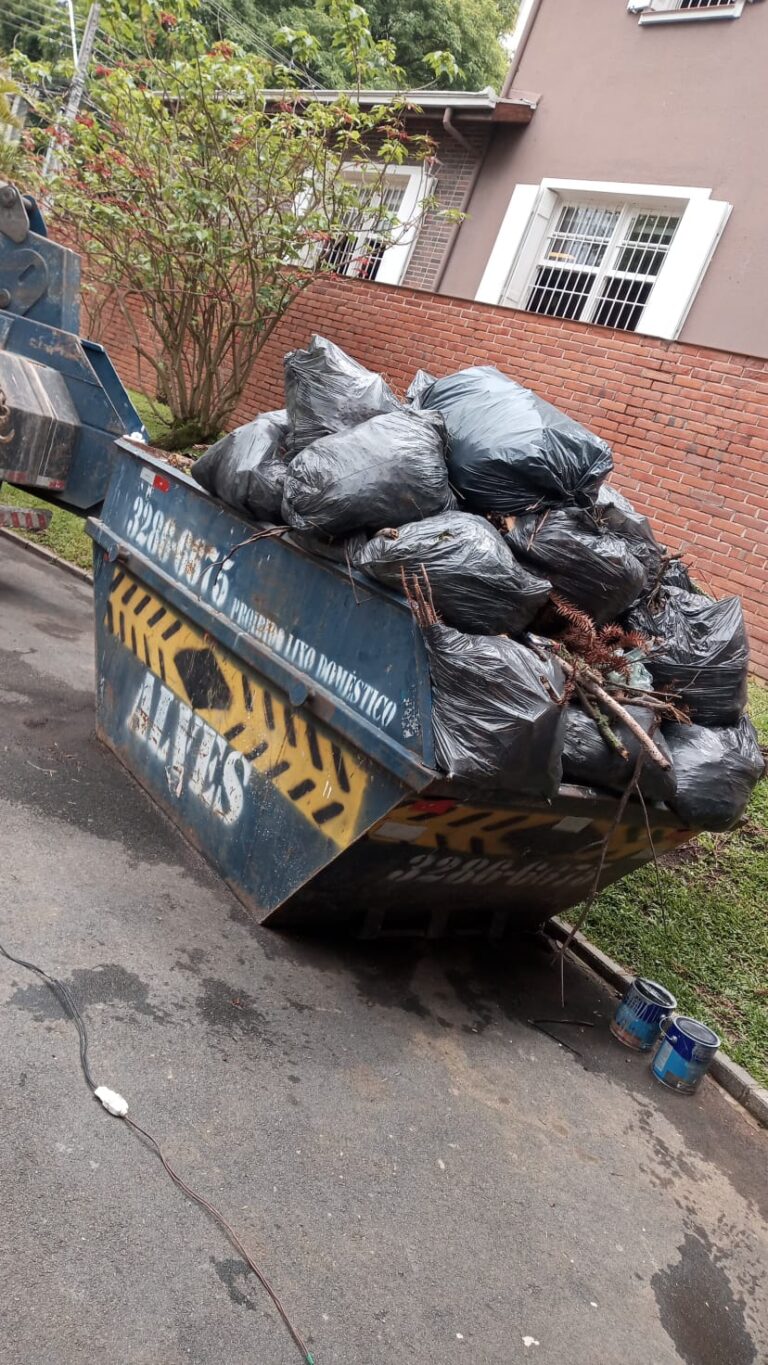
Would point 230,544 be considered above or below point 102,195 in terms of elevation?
below

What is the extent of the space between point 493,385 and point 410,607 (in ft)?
4.14

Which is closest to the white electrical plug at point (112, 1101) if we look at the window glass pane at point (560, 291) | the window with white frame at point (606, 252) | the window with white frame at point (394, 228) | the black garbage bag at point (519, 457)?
the black garbage bag at point (519, 457)

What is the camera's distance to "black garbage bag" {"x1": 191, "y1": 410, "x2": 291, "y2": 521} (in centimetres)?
381

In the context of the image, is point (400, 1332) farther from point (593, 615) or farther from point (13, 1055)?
point (593, 615)

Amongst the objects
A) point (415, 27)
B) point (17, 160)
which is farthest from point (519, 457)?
point (415, 27)

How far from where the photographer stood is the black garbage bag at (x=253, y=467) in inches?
150

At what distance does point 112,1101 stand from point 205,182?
26.4 feet

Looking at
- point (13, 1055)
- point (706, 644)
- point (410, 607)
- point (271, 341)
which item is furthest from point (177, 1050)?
point (271, 341)

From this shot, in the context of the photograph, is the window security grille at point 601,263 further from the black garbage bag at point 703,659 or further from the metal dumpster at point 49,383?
the black garbage bag at point 703,659

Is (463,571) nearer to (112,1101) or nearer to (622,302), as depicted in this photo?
(112,1101)

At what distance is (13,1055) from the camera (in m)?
2.80

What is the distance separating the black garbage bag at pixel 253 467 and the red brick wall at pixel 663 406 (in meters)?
4.40

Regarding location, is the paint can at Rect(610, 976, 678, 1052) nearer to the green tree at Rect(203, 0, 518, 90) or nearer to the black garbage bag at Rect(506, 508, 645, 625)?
the black garbage bag at Rect(506, 508, 645, 625)

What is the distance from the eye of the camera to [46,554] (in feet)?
25.9
